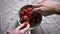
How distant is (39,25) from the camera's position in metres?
0.80

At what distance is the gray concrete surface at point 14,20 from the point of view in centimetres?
81

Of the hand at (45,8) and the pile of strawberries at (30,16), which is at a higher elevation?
the hand at (45,8)

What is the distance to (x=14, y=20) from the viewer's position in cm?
85

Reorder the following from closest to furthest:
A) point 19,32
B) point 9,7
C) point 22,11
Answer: point 19,32 → point 22,11 → point 9,7

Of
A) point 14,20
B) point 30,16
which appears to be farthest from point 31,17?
point 14,20

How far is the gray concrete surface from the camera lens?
814 millimetres

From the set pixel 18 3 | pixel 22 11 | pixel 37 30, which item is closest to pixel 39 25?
pixel 37 30

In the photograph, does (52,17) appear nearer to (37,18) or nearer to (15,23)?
(37,18)

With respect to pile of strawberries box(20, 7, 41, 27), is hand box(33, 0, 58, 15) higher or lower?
higher

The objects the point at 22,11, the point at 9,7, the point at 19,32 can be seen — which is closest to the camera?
the point at 19,32

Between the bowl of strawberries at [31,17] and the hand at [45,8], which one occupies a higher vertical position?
the hand at [45,8]

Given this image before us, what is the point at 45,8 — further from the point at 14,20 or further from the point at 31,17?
the point at 14,20

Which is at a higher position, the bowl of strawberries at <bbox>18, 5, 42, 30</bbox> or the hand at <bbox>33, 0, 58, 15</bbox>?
the hand at <bbox>33, 0, 58, 15</bbox>

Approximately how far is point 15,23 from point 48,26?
0.21 meters
